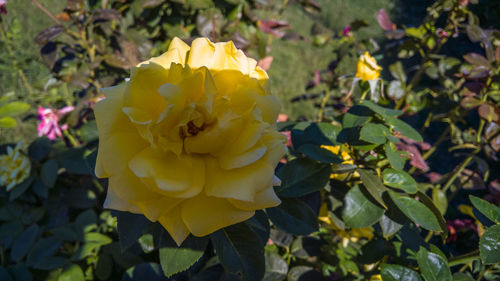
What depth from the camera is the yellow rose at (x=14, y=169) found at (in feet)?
3.82

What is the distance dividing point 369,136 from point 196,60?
0.40 metres

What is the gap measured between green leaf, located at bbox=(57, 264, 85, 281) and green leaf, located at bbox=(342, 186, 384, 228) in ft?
2.67

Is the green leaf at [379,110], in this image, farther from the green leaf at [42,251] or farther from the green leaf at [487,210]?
the green leaf at [42,251]

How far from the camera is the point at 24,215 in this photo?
4.04 ft

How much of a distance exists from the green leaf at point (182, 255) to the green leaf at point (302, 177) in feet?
0.70

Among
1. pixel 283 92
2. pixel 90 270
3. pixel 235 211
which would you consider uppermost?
pixel 235 211

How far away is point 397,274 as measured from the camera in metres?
0.65

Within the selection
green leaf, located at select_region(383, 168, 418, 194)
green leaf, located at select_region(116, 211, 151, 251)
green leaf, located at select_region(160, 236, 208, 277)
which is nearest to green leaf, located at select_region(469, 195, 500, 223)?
green leaf, located at select_region(383, 168, 418, 194)

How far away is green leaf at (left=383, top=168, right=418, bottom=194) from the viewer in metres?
0.71

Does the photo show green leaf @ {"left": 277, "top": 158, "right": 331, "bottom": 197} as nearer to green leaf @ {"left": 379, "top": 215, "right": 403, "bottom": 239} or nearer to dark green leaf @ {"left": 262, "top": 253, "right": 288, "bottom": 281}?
green leaf @ {"left": 379, "top": 215, "right": 403, "bottom": 239}

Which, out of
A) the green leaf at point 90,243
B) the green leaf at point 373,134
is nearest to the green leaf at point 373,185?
the green leaf at point 373,134

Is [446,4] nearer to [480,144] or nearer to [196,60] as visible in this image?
[480,144]

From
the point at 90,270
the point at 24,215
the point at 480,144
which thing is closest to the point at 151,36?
the point at 24,215

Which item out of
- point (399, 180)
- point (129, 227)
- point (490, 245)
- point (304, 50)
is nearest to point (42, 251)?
point (129, 227)
